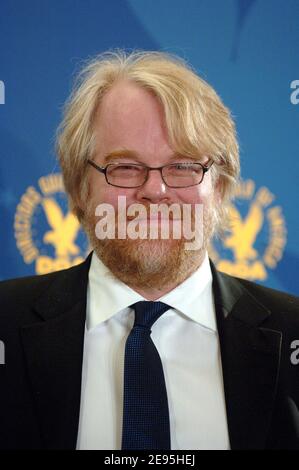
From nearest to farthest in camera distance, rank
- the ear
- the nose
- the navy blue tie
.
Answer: the navy blue tie → the nose → the ear

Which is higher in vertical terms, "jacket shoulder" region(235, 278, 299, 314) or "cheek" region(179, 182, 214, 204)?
"cheek" region(179, 182, 214, 204)

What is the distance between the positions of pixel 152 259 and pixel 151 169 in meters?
0.17

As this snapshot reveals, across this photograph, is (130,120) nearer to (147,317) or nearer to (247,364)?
(147,317)

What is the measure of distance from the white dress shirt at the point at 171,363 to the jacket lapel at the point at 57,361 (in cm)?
2

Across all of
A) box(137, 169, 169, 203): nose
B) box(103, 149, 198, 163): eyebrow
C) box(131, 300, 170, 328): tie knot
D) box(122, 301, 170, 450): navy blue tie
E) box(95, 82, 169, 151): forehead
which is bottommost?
box(122, 301, 170, 450): navy blue tie

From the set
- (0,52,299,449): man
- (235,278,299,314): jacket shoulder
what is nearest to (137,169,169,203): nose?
(0,52,299,449): man

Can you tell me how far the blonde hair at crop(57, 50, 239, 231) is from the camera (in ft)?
3.91

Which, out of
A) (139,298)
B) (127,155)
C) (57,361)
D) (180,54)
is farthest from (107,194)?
(180,54)

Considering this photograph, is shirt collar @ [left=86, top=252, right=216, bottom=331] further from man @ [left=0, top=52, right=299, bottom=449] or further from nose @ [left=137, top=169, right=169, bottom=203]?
nose @ [left=137, top=169, right=169, bottom=203]

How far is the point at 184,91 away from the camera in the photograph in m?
1.23

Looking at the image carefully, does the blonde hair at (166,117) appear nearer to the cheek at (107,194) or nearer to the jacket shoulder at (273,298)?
the cheek at (107,194)

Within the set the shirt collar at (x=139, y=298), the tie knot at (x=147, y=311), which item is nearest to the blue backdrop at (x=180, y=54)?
the shirt collar at (x=139, y=298)

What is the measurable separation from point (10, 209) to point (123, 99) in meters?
0.41
